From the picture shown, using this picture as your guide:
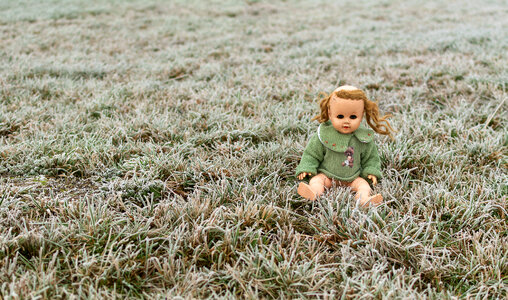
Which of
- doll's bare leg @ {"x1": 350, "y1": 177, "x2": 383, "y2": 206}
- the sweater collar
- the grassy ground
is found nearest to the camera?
the grassy ground

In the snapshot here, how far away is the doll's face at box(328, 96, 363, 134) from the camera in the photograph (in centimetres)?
235

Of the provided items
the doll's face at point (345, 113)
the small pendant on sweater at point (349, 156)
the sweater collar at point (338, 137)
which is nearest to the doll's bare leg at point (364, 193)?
the small pendant on sweater at point (349, 156)

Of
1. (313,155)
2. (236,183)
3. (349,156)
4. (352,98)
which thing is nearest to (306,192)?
Result: (313,155)

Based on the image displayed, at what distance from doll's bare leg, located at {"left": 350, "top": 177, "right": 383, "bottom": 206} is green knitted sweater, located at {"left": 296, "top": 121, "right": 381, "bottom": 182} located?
0.05 metres

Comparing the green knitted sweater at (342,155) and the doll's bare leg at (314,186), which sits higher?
the green knitted sweater at (342,155)

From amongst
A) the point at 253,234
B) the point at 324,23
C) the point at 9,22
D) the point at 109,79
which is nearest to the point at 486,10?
the point at 324,23

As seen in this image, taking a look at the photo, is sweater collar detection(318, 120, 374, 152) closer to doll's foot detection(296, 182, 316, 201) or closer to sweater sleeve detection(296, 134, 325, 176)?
sweater sleeve detection(296, 134, 325, 176)

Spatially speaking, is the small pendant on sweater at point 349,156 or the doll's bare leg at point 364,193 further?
the small pendant on sweater at point 349,156

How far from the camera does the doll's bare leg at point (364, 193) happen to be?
231cm

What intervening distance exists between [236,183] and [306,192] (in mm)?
549

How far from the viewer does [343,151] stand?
246 cm

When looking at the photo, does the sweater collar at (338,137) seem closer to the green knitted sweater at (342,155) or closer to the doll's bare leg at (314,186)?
the green knitted sweater at (342,155)

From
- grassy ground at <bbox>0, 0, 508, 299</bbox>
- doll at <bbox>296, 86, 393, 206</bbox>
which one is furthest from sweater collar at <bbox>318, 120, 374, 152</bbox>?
grassy ground at <bbox>0, 0, 508, 299</bbox>

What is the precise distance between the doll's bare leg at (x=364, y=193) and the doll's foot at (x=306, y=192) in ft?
1.04
